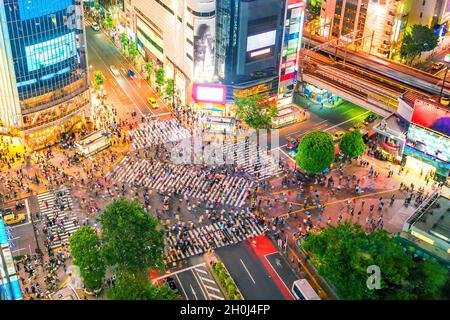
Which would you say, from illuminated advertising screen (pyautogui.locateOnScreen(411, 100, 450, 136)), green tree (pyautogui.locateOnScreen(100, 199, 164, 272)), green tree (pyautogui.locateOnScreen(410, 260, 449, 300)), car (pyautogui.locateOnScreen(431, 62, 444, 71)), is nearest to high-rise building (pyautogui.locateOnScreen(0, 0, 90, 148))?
green tree (pyautogui.locateOnScreen(100, 199, 164, 272))

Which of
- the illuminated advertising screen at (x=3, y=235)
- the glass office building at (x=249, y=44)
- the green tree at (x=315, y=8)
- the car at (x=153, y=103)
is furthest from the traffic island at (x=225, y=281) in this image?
the green tree at (x=315, y=8)

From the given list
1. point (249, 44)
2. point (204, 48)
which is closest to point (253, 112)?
point (249, 44)

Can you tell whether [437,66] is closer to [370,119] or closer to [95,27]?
[370,119]

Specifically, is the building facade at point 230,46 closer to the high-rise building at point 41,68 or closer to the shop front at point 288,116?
the shop front at point 288,116

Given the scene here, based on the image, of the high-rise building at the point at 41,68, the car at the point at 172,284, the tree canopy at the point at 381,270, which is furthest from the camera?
the high-rise building at the point at 41,68

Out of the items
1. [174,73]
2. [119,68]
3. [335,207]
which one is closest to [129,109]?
[174,73]

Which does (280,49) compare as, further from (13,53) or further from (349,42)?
(13,53)
